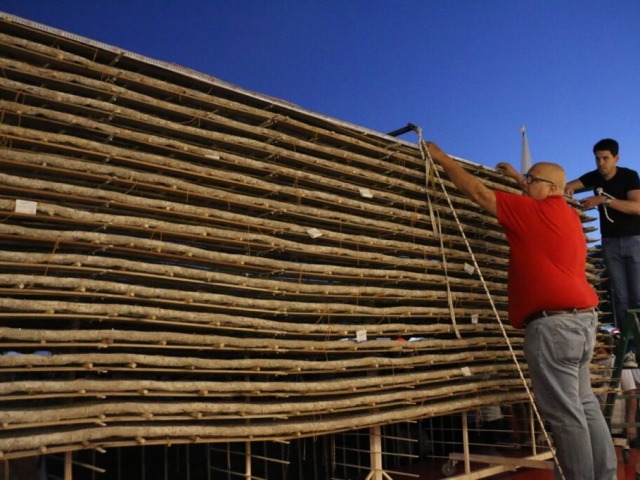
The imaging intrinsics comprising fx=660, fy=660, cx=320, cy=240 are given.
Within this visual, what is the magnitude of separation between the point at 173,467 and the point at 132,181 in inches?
114

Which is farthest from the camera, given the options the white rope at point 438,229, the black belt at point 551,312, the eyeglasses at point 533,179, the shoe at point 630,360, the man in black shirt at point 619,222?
the shoe at point 630,360

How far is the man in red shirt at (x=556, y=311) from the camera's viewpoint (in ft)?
14.0

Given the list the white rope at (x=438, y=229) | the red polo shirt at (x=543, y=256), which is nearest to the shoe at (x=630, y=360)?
the white rope at (x=438, y=229)

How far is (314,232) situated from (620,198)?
382 cm

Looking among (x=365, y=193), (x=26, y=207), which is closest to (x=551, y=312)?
(x=365, y=193)

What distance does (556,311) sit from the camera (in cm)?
446

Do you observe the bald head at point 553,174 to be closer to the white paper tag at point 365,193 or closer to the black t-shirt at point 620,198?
the white paper tag at point 365,193

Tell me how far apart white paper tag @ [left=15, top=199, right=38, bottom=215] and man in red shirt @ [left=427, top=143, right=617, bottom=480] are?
9.91 feet

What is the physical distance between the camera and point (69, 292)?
331 cm

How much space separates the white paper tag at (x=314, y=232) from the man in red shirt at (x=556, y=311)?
1218mm

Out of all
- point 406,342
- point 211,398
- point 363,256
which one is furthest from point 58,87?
point 406,342

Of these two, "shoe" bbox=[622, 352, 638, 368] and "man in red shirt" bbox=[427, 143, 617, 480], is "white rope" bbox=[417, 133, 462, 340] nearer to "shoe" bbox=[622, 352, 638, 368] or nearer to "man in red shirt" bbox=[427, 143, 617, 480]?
"man in red shirt" bbox=[427, 143, 617, 480]

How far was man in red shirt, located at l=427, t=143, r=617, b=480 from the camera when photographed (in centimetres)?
427

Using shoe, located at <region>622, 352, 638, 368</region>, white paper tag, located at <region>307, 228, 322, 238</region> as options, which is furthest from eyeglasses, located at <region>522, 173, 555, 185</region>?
shoe, located at <region>622, 352, 638, 368</region>
